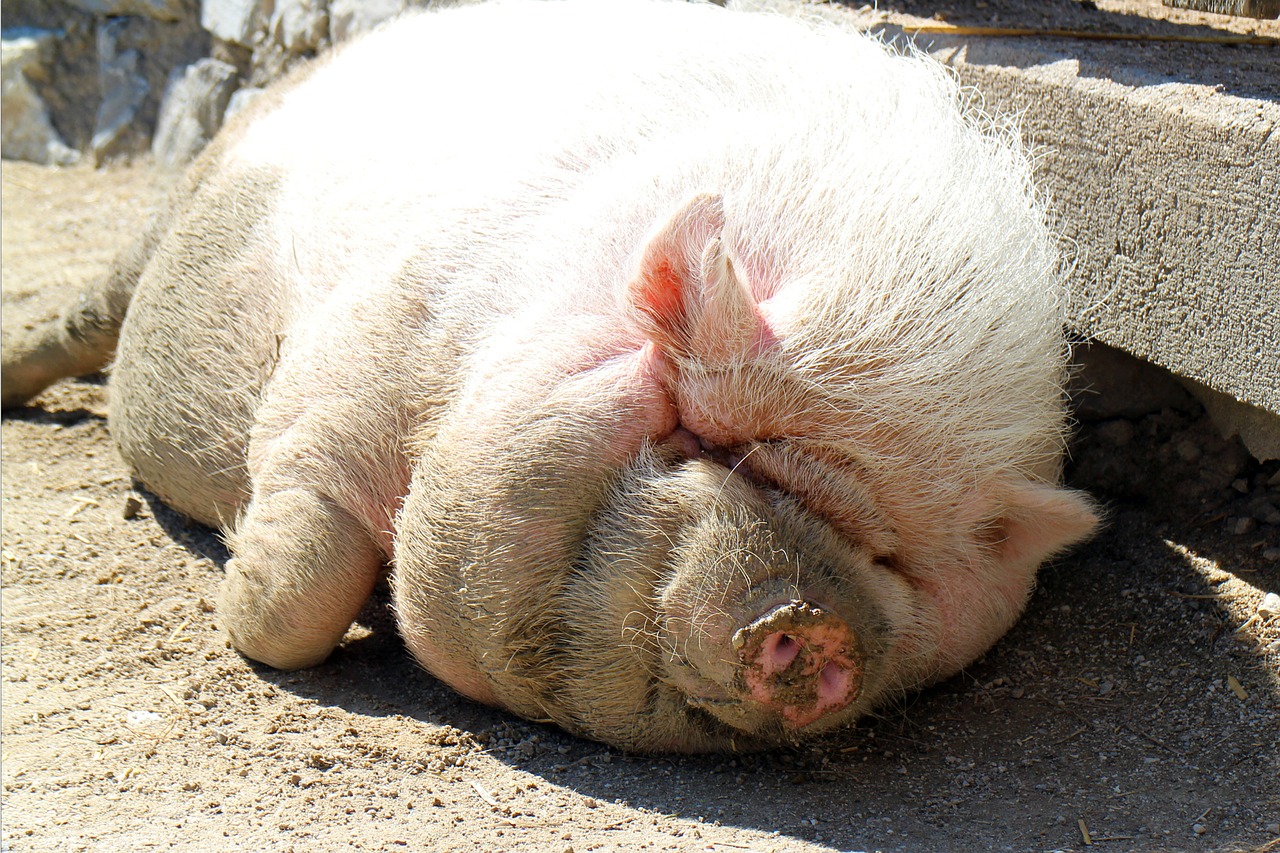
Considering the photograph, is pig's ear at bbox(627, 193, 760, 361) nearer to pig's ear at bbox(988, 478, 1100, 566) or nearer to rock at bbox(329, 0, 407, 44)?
pig's ear at bbox(988, 478, 1100, 566)

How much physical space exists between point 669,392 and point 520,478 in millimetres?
329

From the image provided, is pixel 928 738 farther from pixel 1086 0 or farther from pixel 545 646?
pixel 1086 0

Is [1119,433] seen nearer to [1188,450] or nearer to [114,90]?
[1188,450]

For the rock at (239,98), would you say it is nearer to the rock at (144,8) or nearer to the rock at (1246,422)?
the rock at (144,8)

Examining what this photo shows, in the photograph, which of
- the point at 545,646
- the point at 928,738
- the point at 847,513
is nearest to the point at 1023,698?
the point at 928,738

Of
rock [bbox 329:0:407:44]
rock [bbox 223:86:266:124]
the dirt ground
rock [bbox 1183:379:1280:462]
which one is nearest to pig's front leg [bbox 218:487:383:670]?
the dirt ground

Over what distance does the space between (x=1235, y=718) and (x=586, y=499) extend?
1486 millimetres

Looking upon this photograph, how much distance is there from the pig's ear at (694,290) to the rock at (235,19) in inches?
200

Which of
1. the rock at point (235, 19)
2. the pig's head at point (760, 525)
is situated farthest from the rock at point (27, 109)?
the pig's head at point (760, 525)

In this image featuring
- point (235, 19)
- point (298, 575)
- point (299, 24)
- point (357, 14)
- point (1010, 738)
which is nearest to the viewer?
point (1010, 738)

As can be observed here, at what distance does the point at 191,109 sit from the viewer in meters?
6.75

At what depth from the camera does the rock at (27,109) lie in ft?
23.3

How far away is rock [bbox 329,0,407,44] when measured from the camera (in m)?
5.78

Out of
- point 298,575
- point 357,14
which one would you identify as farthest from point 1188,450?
point 357,14
